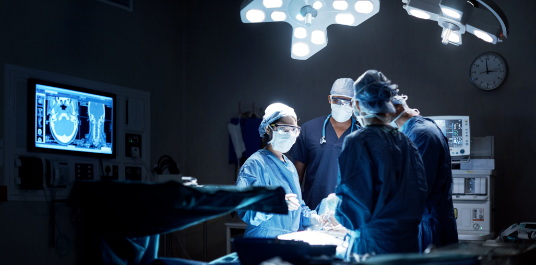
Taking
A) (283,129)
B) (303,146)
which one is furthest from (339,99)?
(283,129)

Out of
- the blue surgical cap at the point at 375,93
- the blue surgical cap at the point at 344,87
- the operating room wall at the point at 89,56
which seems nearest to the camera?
the blue surgical cap at the point at 375,93

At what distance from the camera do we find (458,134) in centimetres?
319

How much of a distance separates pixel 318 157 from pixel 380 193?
1383mm

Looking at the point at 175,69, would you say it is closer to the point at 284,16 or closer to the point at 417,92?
the point at 417,92

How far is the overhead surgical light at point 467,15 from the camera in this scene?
6.81 ft

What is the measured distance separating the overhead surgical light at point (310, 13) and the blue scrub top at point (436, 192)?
0.65 m

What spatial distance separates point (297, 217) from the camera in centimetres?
231

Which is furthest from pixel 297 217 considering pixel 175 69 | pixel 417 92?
pixel 175 69

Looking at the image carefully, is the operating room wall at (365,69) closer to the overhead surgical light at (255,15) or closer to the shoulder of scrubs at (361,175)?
the overhead surgical light at (255,15)

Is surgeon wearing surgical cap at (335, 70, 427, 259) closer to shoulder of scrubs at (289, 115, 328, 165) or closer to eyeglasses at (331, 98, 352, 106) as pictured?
eyeglasses at (331, 98, 352, 106)

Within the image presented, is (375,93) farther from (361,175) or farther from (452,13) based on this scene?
(452,13)

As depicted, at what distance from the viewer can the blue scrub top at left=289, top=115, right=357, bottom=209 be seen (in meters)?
2.93

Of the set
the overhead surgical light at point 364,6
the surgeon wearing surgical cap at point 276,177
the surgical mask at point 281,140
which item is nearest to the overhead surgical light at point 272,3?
the overhead surgical light at point 364,6

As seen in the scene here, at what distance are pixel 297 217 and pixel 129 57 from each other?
2763 millimetres
